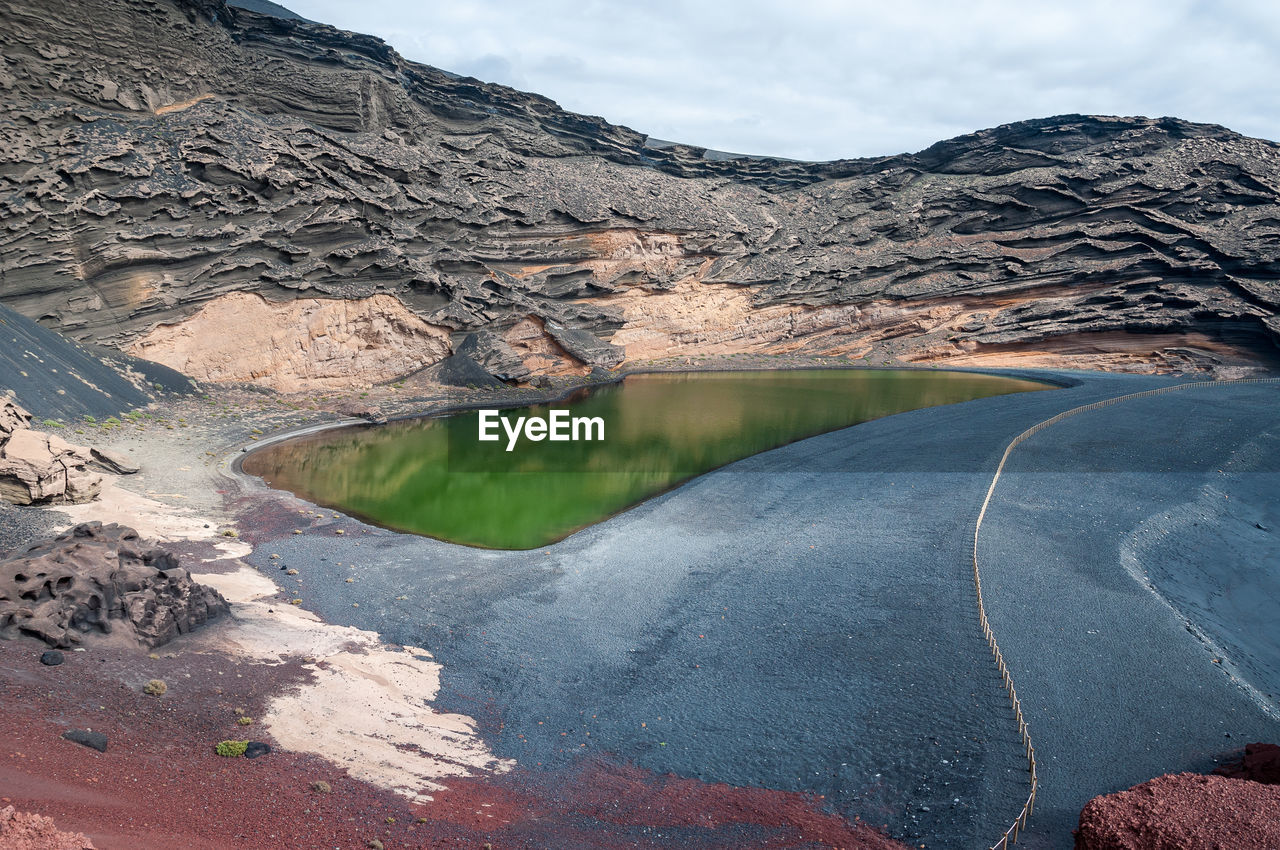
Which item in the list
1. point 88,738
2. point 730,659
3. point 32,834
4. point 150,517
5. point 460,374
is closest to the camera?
point 32,834

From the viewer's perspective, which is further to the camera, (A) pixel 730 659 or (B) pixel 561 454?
(B) pixel 561 454

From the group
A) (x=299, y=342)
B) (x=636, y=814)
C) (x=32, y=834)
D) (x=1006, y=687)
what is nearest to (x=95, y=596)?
(x=32, y=834)

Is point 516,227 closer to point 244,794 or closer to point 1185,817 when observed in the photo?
point 244,794

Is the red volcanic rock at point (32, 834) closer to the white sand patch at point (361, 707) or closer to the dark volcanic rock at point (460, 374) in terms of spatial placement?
the white sand patch at point (361, 707)

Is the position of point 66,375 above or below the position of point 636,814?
above

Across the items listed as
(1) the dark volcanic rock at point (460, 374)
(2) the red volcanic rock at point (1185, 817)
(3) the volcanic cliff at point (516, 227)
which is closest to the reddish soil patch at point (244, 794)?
(2) the red volcanic rock at point (1185, 817)

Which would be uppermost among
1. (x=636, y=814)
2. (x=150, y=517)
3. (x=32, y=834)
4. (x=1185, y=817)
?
(x=32, y=834)

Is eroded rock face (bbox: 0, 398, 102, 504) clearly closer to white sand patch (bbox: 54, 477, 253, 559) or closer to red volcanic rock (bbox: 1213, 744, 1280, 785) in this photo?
white sand patch (bbox: 54, 477, 253, 559)

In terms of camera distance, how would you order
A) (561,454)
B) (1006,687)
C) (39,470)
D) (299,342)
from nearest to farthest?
(1006,687), (39,470), (561,454), (299,342)

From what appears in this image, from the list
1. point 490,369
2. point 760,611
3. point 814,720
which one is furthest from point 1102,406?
point 490,369
